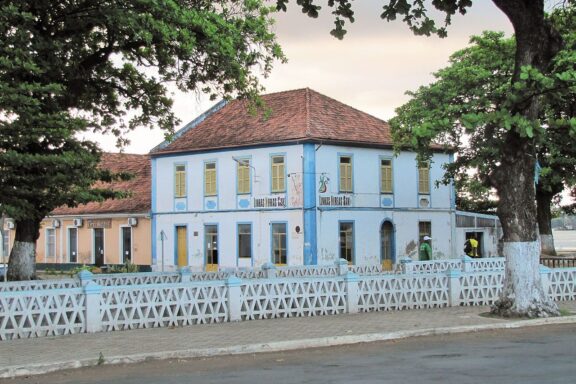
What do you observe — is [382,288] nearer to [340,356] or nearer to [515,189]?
[515,189]

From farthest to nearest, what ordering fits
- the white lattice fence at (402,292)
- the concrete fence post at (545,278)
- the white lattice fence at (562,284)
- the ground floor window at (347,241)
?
the ground floor window at (347,241) < the white lattice fence at (562,284) < the concrete fence post at (545,278) < the white lattice fence at (402,292)

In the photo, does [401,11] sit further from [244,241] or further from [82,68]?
[244,241]

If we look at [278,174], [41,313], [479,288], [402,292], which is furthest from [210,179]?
[41,313]

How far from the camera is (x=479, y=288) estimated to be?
1845 cm

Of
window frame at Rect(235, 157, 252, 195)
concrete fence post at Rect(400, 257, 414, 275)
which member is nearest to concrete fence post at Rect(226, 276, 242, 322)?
concrete fence post at Rect(400, 257, 414, 275)

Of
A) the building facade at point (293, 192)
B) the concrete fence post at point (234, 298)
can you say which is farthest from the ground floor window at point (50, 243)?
the concrete fence post at point (234, 298)

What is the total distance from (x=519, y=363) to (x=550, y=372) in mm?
847

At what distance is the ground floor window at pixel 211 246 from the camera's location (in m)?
39.1

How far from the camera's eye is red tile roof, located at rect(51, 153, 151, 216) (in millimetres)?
43531

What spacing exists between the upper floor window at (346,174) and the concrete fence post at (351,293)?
773 inches

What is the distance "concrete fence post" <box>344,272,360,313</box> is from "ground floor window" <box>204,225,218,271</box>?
884 inches

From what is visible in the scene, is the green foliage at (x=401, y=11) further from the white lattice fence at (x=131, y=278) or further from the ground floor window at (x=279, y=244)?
the ground floor window at (x=279, y=244)

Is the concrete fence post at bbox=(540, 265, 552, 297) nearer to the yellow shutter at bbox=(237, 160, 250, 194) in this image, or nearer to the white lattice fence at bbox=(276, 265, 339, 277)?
the white lattice fence at bbox=(276, 265, 339, 277)

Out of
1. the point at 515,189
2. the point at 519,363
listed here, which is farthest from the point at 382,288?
the point at 519,363
